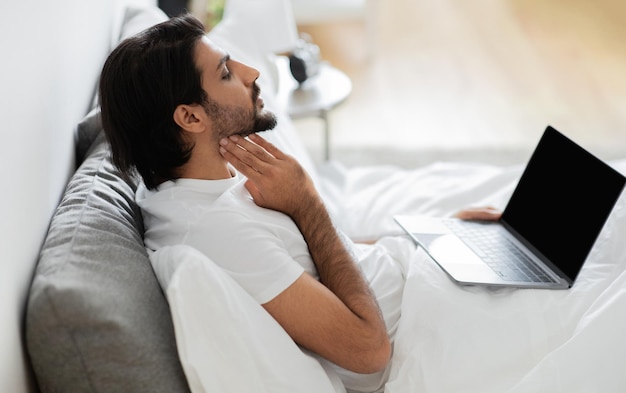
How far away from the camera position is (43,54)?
135 centimetres

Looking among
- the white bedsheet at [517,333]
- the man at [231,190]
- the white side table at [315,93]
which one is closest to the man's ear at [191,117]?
the man at [231,190]

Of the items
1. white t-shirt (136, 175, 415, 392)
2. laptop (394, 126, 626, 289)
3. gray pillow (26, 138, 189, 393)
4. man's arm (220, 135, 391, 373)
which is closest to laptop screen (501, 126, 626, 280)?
laptop (394, 126, 626, 289)

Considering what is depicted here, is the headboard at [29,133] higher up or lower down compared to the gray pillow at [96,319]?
higher up

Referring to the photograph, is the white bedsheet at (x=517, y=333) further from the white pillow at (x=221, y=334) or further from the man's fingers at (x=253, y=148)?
the man's fingers at (x=253, y=148)

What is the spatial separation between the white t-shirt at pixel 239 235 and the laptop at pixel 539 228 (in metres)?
0.19

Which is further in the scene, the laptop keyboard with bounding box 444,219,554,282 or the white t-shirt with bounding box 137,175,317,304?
the laptop keyboard with bounding box 444,219,554,282

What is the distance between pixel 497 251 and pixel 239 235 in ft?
2.21

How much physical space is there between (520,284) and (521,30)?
138 inches

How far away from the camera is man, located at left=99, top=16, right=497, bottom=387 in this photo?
4.50 feet

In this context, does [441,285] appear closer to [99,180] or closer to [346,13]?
[99,180]

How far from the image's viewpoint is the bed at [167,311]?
1.12 meters

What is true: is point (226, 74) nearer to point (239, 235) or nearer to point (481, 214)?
point (239, 235)

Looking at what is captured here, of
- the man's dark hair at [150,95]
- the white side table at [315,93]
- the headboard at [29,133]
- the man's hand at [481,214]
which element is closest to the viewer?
the headboard at [29,133]

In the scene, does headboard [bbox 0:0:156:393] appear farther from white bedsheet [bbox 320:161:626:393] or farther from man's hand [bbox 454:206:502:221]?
man's hand [bbox 454:206:502:221]
